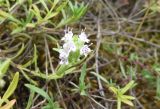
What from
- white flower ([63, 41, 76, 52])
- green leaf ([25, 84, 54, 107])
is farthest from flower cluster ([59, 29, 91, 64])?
green leaf ([25, 84, 54, 107])

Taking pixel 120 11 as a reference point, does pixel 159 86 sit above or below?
below

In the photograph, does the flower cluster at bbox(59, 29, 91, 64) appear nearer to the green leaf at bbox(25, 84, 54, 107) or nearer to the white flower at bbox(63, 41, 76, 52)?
the white flower at bbox(63, 41, 76, 52)

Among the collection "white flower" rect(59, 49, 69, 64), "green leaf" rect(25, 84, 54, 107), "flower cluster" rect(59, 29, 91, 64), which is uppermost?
"flower cluster" rect(59, 29, 91, 64)

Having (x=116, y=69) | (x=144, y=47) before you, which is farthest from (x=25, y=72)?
(x=144, y=47)

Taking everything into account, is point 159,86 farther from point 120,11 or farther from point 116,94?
point 120,11

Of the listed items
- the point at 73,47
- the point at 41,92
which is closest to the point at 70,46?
the point at 73,47

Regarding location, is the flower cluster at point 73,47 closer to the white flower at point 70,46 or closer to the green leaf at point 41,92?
the white flower at point 70,46

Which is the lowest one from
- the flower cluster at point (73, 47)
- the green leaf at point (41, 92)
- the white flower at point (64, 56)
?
the green leaf at point (41, 92)

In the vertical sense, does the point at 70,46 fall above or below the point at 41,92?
above

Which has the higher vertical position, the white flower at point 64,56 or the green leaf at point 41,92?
the white flower at point 64,56

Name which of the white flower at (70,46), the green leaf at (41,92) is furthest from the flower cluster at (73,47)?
the green leaf at (41,92)

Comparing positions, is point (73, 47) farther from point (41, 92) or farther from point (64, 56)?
point (41, 92)
